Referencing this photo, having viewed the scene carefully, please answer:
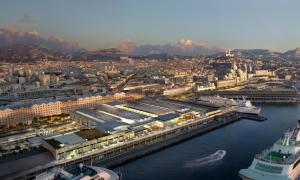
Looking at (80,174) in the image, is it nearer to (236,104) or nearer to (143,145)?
(143,145)

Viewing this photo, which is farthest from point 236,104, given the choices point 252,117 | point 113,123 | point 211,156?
point 113,123

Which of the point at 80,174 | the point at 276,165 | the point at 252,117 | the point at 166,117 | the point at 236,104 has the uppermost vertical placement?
the point at 276,165

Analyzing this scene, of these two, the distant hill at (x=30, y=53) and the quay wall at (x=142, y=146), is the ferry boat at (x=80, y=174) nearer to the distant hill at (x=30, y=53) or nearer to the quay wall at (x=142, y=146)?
the quay wall at (x=142, y=146)

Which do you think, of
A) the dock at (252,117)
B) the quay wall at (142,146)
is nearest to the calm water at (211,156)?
the quay wall at (142,146)

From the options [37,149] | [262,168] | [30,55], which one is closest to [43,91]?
[37,149]

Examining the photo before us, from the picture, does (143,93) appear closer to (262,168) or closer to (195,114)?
(195,114)

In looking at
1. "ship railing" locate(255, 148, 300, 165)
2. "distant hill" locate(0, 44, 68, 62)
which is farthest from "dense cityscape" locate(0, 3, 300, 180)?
"distant hill" locate(0, 44, 68, 62)

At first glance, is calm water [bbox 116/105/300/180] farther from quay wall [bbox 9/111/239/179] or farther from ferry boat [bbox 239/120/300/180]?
ferry boat [bbox 239/120/300/180]
